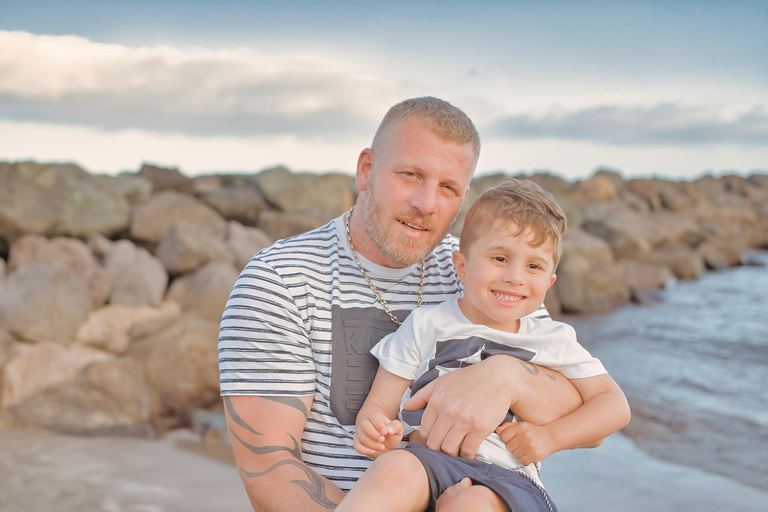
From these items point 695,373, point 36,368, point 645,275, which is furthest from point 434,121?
point 645,275

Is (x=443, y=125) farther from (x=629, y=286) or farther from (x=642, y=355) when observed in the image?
(x=629, y=286)

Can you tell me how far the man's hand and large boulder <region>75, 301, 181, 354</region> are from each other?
5223 mm

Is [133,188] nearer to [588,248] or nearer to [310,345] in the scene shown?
[310,345]

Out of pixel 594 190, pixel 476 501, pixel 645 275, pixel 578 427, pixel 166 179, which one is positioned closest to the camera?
pixel 476 501

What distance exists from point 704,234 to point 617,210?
2.64 metres

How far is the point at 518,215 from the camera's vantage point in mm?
2338

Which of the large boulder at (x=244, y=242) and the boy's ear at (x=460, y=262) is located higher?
the boy's ear at (x=460, y=262)

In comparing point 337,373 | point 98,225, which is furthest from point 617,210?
point 337,373

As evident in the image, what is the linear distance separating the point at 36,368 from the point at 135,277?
186 cm

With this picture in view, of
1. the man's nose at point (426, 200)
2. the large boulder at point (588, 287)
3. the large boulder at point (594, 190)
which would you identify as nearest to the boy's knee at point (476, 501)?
the man's nose at point (426, 200)

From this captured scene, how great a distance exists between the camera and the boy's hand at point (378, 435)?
2084 mm

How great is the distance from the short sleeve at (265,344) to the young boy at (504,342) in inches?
10.7

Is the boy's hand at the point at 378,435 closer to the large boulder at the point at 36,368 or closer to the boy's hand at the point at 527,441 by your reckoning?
the boy's hand at the point at 527,441

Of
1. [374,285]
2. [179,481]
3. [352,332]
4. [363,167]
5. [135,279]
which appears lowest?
[179,481]
